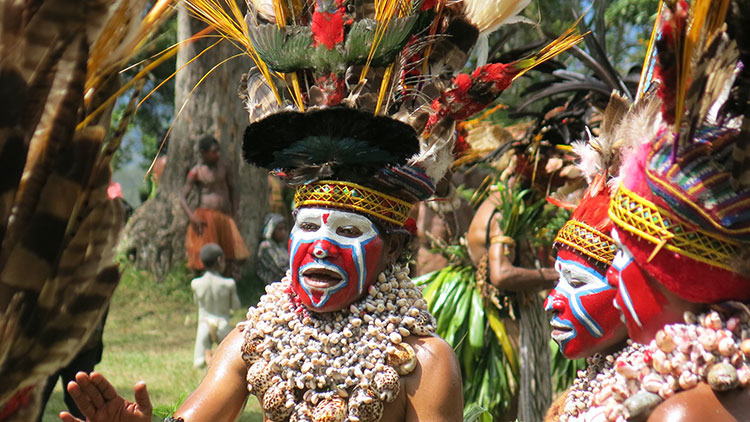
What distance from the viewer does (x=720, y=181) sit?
6.31ft

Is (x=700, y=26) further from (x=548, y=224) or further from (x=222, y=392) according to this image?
(x=548, y=224)

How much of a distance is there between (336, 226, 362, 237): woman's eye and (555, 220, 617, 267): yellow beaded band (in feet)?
2.34

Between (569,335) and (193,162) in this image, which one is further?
(193,162)

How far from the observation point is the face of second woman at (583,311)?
290 centimetres

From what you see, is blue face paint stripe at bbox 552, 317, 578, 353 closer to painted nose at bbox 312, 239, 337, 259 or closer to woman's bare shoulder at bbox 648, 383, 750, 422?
painted nose at bbox 312, 239, 337, 259

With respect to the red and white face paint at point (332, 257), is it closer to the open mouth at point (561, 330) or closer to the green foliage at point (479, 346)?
the open mouth at point (561, 330)

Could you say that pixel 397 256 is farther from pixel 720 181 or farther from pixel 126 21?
pixel 126 21

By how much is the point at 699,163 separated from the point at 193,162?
1090 cm

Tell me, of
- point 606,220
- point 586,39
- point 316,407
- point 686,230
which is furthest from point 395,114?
point 586,39

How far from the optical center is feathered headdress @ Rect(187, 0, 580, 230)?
3.03 meters

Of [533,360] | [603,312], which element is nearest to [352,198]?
[603,312]

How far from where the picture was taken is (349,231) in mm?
3086

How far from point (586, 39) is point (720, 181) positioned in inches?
114

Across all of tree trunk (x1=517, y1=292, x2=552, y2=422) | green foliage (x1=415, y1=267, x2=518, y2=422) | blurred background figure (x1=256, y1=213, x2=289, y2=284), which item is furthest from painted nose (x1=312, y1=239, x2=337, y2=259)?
blurred background figure (x1=256, y1=213, x2=289, y2=284)
